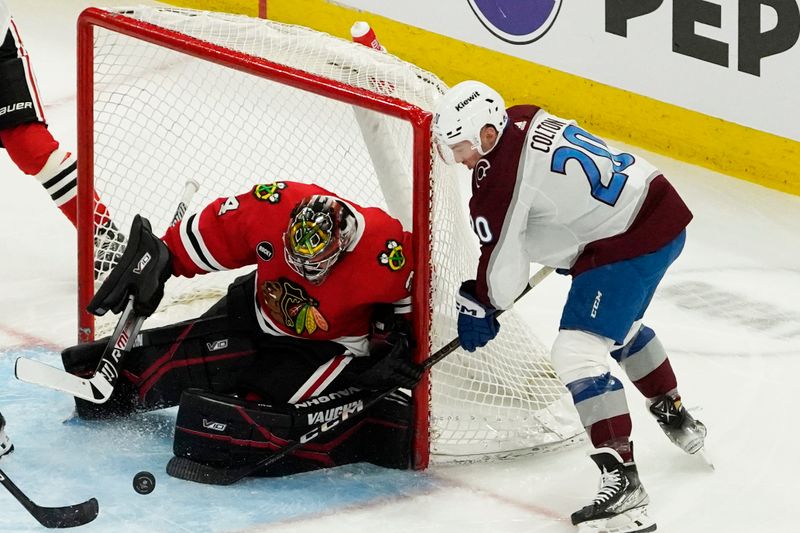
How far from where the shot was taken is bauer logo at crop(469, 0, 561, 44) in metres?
5.44

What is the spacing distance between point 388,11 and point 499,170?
2.66 metres

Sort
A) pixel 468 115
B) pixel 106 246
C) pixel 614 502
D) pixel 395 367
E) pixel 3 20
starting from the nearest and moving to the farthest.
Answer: pixel 468 115 < pixel 614 502 < pixel 395 367 < pixel 106 246 < pixel 3 20

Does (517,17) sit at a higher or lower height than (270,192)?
higher

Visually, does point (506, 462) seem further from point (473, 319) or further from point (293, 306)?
point (293, 306)

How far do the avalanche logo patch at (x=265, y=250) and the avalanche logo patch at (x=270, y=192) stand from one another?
0.33 ft

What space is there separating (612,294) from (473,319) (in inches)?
12.4

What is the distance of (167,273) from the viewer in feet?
12.3

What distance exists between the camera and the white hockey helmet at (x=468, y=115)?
333cm

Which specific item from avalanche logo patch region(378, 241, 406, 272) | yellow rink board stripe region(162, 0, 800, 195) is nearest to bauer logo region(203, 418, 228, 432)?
avalanche logo patch region(378, 241, 406, 272)

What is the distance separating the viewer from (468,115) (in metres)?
3.32

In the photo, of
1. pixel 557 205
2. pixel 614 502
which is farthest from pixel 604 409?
pixel 557 205

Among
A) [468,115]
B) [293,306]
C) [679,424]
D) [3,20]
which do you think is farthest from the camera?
[3,20]

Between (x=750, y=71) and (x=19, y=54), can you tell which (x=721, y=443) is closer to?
(x=750, y=71)

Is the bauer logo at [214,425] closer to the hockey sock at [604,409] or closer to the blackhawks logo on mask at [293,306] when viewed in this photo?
the blackhawks logo on mask at [293,306]
